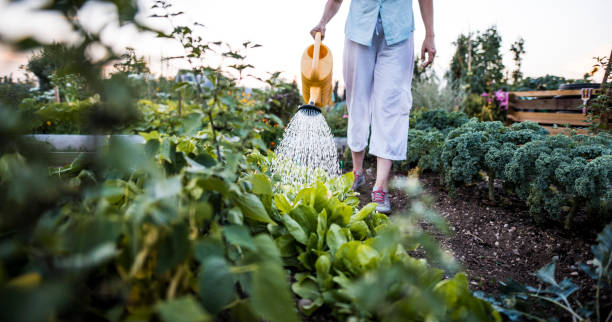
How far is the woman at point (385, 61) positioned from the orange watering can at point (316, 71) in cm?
14

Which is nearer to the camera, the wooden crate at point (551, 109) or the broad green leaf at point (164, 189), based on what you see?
the broad green leaf at point (164, 189)

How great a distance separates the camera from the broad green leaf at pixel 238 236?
67 centimetres

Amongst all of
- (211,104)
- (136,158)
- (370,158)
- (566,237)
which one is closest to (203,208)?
(136,158)

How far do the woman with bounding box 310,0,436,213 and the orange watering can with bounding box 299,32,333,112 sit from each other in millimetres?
140

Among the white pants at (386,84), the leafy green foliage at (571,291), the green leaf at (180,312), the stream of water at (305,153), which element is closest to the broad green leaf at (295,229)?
the leafy green foliage at (571,291)

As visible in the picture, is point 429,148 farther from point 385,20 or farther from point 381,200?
point 385,20

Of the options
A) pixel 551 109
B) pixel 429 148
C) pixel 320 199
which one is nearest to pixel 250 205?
pixel 320 199

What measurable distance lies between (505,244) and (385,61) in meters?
1.34

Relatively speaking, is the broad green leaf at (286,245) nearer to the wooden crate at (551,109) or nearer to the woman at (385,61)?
the woman at (385,61)

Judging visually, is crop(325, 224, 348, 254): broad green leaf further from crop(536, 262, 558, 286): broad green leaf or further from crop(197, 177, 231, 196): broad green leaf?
crop(536, 262, 558, 286): broad green leaf

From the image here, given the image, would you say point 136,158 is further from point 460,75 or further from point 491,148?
point 460,75

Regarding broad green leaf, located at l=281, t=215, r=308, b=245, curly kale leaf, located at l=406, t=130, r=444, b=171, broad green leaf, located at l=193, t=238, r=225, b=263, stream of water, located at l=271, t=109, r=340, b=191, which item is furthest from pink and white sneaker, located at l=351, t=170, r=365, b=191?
broad green leaf, located at l=193, t=238, r=225, b=263

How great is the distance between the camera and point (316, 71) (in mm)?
2285

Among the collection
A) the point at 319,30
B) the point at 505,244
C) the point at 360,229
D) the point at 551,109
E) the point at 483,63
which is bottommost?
the point at 505,244
